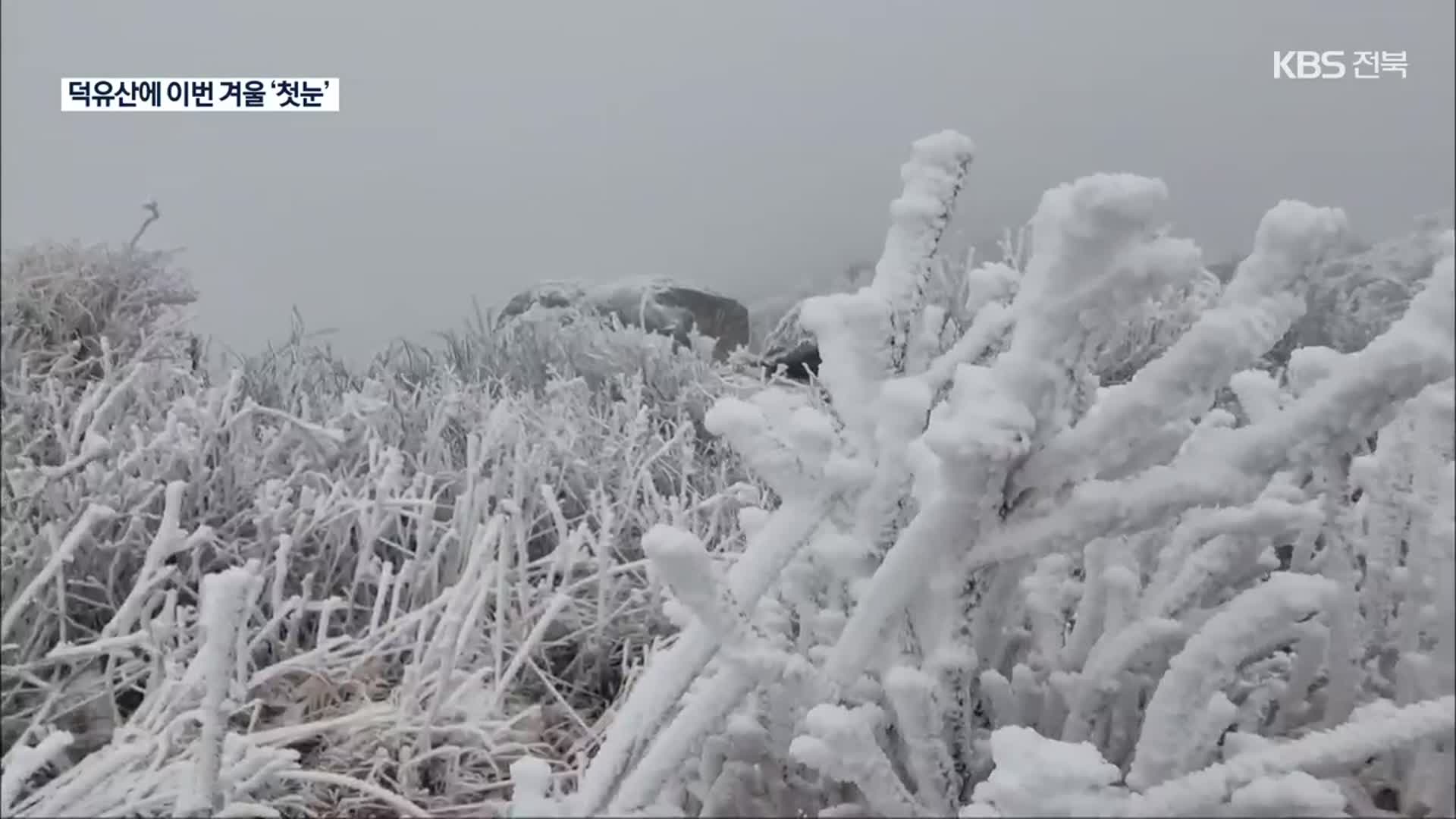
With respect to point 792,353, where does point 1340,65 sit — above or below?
above

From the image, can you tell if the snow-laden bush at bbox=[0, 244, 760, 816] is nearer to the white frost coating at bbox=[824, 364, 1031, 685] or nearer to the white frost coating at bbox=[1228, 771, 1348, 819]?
the white frost coating at bbox=[824, 364, 1031, 685]

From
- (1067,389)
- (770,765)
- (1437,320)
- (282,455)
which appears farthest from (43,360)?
(1437,320)

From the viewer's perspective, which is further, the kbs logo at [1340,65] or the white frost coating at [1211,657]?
the kbs logo at [1340,65]

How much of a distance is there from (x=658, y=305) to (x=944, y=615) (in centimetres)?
262

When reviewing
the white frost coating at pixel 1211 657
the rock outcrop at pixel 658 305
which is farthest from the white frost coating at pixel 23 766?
the rock outcrop at pixel 658 305

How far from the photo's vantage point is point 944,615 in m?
0.50

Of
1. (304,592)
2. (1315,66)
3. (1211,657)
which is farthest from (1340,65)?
(304,592)

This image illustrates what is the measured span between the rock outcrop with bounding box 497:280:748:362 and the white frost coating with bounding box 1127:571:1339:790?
2.51 meters

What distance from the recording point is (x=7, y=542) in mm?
750

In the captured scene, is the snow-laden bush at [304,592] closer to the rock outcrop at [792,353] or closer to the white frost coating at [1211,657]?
the white frost coating at [1211,657]

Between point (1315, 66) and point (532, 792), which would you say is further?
point (1315, 66)

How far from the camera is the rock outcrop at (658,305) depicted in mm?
3037

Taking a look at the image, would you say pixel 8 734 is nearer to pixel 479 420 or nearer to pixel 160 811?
pixel 160 811

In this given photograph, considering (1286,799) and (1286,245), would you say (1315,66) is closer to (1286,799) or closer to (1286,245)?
(1286,245)
